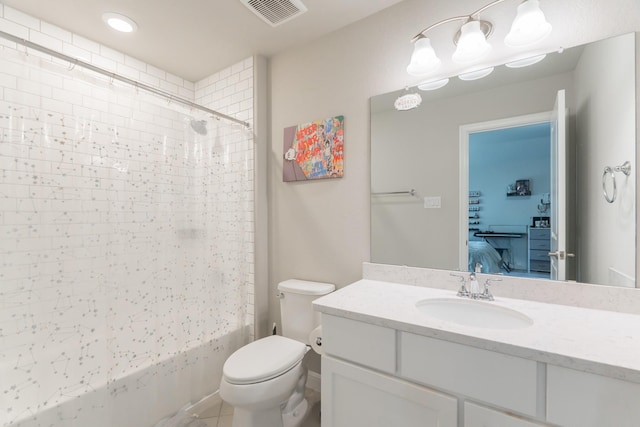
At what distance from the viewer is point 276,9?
5.34ft

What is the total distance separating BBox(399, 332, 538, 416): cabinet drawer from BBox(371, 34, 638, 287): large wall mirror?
0.61 meters

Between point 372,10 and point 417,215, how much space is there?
4.14 feet

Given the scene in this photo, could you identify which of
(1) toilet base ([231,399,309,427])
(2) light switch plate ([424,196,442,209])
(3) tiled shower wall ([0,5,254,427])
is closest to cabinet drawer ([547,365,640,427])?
(2) light switch plate ([424,196,442,209])

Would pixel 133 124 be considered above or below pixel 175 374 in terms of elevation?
above

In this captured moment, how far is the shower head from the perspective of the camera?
5.92 feet

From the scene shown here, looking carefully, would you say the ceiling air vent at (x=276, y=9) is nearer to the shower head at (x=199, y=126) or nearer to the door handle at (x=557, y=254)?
the shower head at (x=199, y=126)

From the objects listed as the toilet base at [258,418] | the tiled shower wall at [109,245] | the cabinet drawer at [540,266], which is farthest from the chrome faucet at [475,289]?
the tiled shower wall at [109,245]

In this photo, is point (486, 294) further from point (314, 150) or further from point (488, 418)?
point (314, 150)

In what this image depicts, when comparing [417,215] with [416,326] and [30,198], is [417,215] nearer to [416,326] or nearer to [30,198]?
[416,326]

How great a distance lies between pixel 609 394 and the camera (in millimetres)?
715

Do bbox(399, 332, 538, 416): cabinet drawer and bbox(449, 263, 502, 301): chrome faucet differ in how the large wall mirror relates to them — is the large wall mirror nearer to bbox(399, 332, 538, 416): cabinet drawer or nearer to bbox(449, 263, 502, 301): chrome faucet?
bbox(449, 263, 502, 301): chrome faucet

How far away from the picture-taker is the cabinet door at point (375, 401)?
94 centimetres

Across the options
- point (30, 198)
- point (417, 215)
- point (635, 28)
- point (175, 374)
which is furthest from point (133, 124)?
point (635, 28)

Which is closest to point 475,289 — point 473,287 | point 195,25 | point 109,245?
point 473,287
